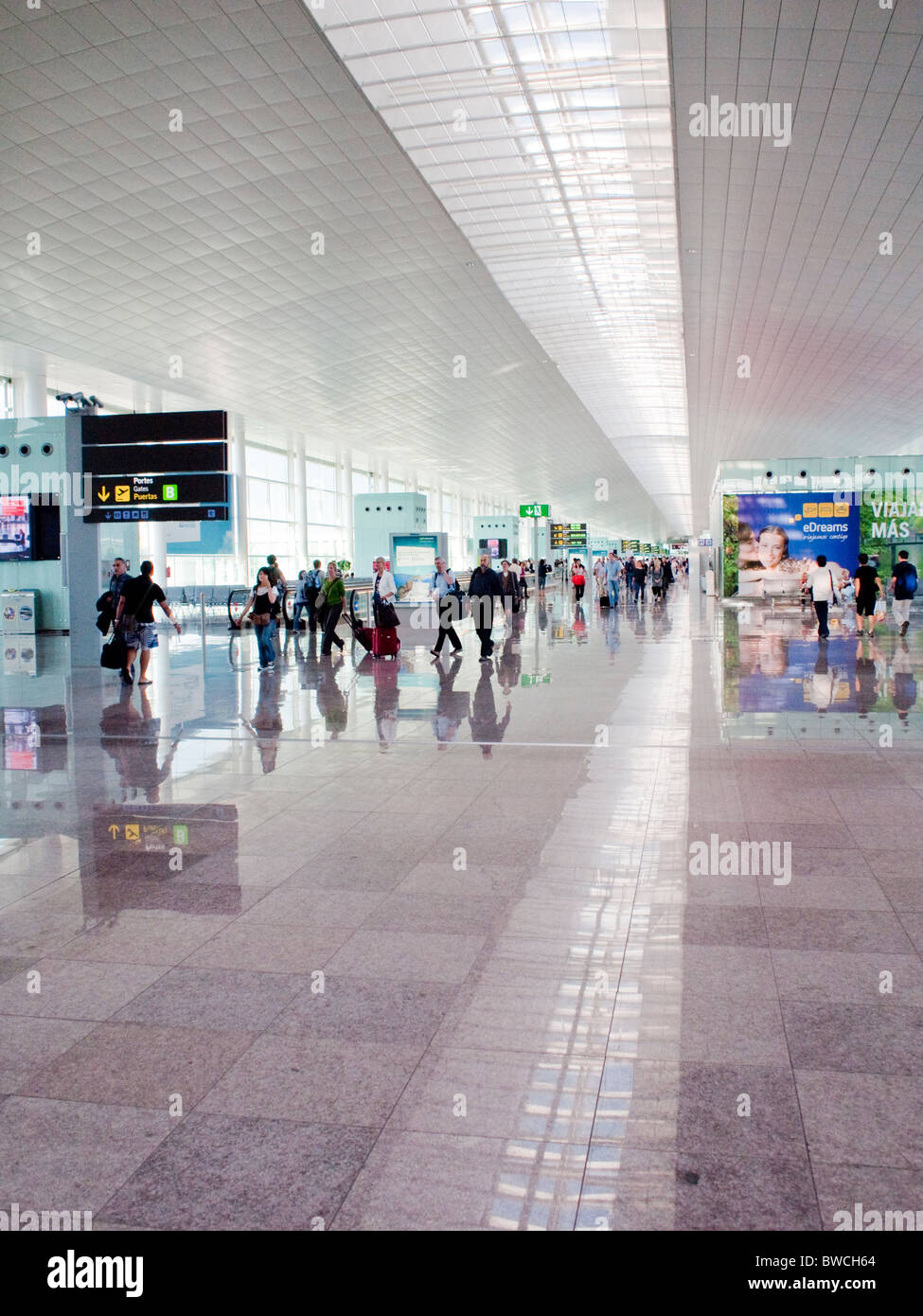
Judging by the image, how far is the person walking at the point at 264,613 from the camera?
1518cm

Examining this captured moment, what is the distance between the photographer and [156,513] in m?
16.4

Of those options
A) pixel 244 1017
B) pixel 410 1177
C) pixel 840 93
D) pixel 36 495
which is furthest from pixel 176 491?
pixel 410 1177

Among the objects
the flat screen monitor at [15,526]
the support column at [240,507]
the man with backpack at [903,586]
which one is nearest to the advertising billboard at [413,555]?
the support column at [240,507]

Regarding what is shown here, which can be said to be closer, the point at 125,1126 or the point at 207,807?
the point at 125,1126

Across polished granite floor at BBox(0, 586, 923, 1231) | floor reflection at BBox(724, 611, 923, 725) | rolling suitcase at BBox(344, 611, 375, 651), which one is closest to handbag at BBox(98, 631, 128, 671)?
rolling suitcase at BBox(344, 611, 375, 651)

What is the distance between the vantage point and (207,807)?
704 centimetres

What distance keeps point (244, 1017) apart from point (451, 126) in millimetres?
19939

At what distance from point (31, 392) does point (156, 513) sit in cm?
1755

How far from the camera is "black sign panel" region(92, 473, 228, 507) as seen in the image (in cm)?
1612

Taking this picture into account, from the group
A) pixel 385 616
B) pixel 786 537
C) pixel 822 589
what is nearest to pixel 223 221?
pixel 385 616

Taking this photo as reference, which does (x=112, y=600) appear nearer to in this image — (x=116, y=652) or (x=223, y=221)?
(x=116, y=652)

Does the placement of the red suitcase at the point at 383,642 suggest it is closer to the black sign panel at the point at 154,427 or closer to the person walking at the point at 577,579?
the black sign panel at the point at 154,427
